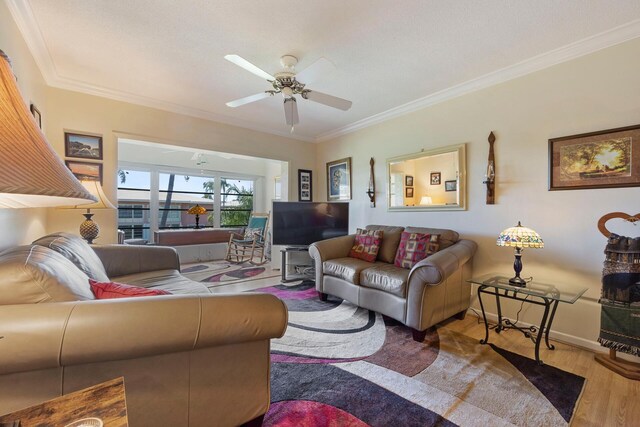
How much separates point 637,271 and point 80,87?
5.20 m

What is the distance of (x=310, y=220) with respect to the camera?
4.15m

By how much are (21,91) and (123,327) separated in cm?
182

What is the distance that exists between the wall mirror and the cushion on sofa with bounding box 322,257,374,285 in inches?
42.8

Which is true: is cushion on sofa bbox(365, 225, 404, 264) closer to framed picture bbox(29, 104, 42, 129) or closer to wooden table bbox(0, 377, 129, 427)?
wooden table bbox(0, 377, 129, 427)

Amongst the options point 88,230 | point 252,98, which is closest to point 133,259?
point 88,230

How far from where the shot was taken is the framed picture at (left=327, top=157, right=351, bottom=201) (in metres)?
4.48

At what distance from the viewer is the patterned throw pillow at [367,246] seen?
3.22 m

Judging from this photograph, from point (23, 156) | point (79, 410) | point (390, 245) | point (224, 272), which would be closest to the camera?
point (23, 156)

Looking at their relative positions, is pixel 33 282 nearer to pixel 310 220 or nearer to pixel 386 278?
pixel 386 278

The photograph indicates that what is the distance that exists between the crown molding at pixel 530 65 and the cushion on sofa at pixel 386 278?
2.06 m

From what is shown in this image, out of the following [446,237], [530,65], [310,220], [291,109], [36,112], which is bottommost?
[446,237]

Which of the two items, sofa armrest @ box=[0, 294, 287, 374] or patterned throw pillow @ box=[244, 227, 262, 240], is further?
patterned throw pillow @ box=[244, 227, 262, 240]

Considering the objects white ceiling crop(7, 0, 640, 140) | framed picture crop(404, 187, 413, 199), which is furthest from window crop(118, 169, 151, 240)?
framed picture crop(404, 187, 413, 199)

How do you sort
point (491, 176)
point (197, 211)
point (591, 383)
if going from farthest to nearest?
point (197, 211) → point (491, 176) → point (591, 383)
